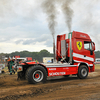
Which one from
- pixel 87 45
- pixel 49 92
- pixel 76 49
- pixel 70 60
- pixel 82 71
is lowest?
pixel 49 92

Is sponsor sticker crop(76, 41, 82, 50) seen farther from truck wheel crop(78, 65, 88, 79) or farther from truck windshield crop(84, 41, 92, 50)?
truck wheel crop(78, 65, 88, 79)

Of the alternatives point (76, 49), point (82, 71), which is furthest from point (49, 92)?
point (76, 49)

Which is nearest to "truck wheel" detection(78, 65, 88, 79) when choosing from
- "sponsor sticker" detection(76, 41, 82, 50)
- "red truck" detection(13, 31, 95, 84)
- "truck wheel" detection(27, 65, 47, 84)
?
"red truck" detection(13, 31, 95, 84)

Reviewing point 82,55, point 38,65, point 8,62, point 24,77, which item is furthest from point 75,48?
point 8,62

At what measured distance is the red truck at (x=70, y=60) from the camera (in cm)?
775

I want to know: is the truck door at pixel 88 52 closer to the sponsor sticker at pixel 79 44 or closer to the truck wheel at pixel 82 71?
the sponsor sticker at pixel 79 44

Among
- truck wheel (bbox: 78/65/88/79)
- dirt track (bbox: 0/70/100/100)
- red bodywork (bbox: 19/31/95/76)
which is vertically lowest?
dirt track (bbox: 0/70/100/100)

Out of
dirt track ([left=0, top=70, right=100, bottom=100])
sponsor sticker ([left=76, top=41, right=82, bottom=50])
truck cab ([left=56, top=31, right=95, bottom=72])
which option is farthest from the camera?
sponsor sticker ([left=76, top=41, right=82, bottom=50])

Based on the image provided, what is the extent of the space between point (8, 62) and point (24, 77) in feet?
20.7

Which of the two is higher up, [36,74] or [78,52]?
[78,52]

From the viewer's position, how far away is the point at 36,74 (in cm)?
757

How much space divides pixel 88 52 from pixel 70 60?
1.70 m

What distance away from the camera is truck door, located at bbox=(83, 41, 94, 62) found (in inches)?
399

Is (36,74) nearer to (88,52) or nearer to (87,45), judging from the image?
(88,52)
